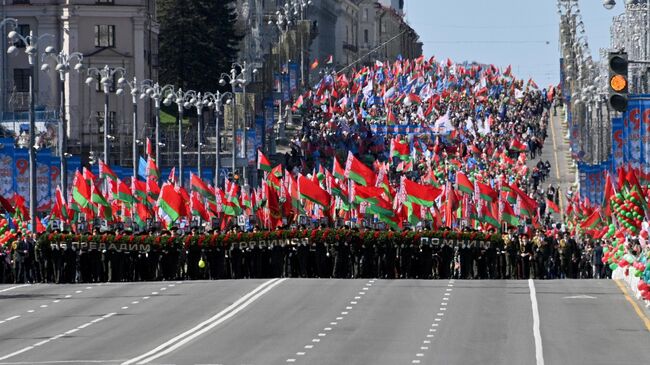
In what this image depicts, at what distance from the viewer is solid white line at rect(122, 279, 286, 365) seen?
112 ft

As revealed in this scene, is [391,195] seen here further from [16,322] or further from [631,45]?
[631,45]

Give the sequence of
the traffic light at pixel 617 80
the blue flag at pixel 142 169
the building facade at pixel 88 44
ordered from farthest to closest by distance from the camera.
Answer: the building facade at pixel 88 44
the blue flag at pixel 142 169
the traffic light at pixel 617 80

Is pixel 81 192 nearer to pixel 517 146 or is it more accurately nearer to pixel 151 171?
pixel 151 171

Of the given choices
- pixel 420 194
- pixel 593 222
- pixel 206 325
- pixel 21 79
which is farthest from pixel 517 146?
pixel 206 325

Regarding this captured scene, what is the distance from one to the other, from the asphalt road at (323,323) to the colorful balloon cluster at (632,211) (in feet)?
4.32

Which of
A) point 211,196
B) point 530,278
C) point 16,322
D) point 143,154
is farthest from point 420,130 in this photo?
point 16,322

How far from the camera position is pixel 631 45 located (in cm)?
11194

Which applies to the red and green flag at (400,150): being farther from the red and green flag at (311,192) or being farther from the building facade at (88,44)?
the red and green flag at (311,192)

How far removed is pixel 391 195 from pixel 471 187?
2.73m

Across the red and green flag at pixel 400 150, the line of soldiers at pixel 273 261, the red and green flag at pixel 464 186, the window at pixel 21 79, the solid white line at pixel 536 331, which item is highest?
the window at pixel 21 79

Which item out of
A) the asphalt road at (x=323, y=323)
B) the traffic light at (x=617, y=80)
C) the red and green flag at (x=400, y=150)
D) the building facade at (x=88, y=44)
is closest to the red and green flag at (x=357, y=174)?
the asphalt road at (x=323, y=323)

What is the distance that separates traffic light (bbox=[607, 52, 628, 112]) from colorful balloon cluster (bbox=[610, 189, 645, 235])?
14.5 m

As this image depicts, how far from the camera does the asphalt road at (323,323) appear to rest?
112 feet

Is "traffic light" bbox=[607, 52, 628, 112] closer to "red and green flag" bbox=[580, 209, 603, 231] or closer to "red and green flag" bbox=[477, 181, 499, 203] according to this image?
"red and green flag" bbox=[477, 181, 499, 203]
